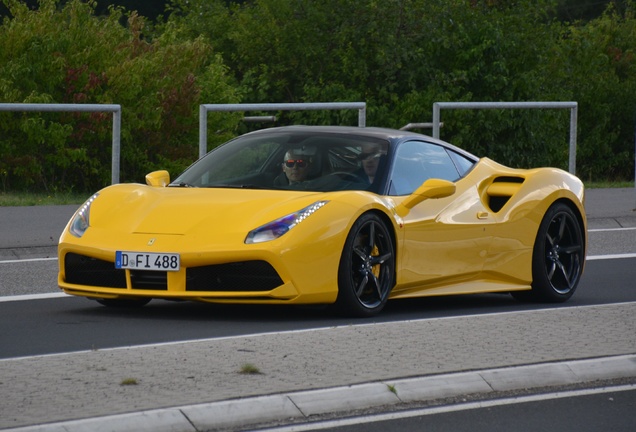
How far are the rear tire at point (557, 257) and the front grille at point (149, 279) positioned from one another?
3.16 meters

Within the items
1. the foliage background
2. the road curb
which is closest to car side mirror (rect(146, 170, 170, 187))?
the road curb

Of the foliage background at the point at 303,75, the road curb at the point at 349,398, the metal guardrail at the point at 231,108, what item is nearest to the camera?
the road curb at the point at 349,398

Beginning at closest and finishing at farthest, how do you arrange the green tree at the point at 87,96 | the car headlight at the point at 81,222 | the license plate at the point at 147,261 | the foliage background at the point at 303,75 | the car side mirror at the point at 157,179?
the license plate at the point at 147,261 → the car headlight at the point at 81,222 → the car side mirror at the point at 157,179 → the green tree at the point at 87,96 → the foliage background at the point at 303,75

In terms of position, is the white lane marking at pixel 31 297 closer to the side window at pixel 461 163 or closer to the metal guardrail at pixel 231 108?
the side window at pixel 461 163

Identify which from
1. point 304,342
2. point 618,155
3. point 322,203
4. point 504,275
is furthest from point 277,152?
point 618,155

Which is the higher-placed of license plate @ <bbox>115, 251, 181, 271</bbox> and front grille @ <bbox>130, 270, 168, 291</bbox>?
license plate @ <bbox>115, 251, 181, 271</bbox>

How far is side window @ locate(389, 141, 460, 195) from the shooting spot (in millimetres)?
10656

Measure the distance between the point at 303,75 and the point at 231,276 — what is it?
1680 cm

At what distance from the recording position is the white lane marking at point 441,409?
6.68 meters

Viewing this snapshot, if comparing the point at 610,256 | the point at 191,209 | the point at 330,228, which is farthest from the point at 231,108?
the point at 330,228

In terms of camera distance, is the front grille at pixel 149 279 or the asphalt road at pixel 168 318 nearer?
the asphalt road at pixel 168 318

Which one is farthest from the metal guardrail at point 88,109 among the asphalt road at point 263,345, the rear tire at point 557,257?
the rear tire at point 557,257

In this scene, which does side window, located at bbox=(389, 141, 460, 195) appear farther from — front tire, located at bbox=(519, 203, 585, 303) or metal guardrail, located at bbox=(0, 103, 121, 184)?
metal guardrail, located at bbox=(0, 103, 121, 184)

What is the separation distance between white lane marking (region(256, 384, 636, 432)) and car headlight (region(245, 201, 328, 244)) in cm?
248
